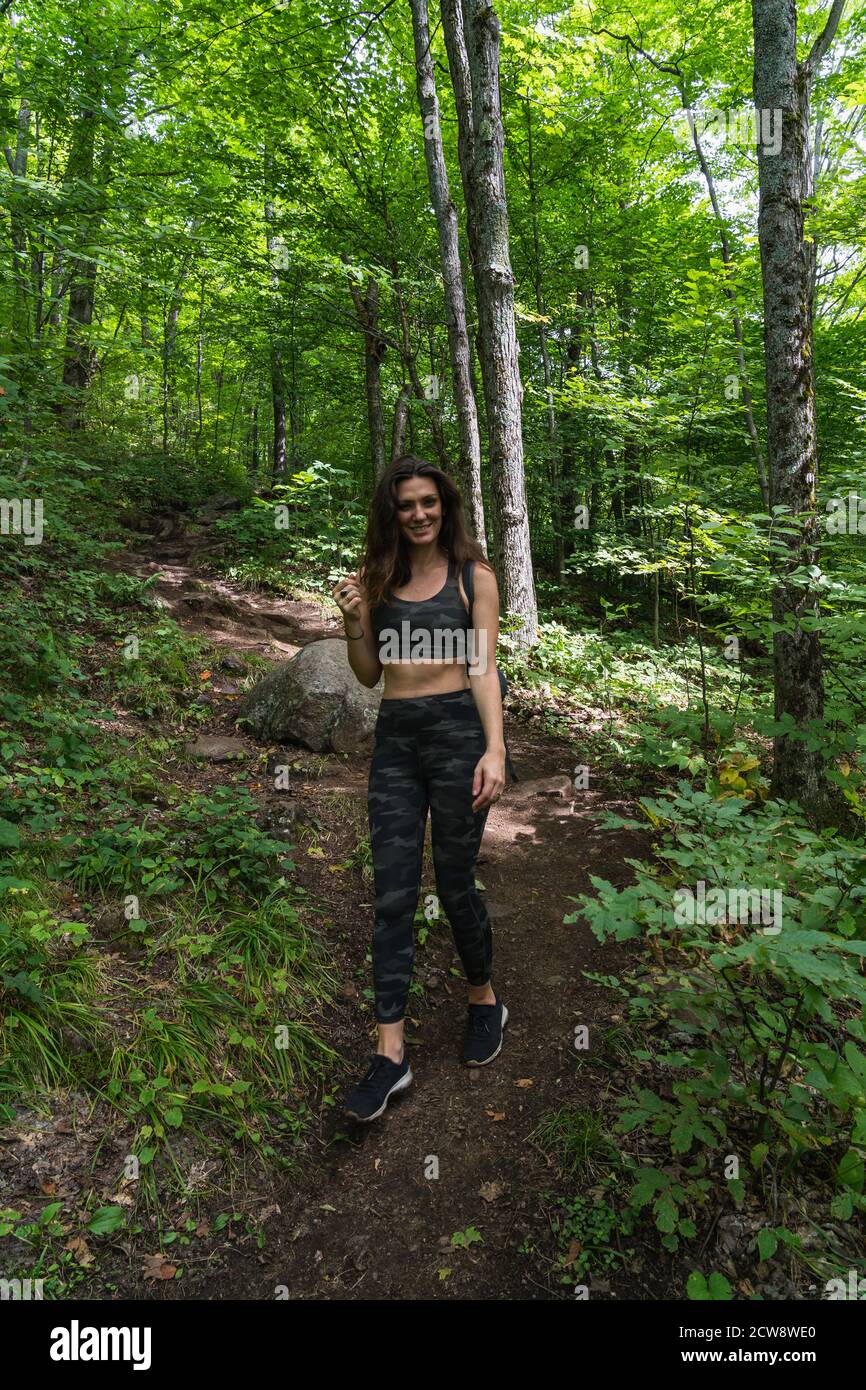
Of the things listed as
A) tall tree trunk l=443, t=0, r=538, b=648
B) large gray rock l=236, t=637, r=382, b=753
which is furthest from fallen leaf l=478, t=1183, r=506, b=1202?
tall tree trunk l=443, t=0, r=538, b=648

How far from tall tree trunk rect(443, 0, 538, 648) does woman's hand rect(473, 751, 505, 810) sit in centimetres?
510

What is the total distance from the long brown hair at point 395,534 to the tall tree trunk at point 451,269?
16.2ft

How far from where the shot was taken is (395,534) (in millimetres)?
2812

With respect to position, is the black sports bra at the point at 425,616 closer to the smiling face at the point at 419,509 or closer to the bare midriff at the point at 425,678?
the bare midriff at the point at 425,678

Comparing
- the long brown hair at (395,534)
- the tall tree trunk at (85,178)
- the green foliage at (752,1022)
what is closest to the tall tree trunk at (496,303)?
the tall tree trunk at (85,178)

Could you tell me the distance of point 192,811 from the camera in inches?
158

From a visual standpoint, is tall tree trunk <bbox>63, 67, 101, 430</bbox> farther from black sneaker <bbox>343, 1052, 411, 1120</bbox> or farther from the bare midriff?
black sneaker <bbox>343, 1052, 411, 1120</bbox>

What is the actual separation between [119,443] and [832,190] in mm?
13472

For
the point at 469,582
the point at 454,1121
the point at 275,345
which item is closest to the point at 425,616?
the point at 469,582

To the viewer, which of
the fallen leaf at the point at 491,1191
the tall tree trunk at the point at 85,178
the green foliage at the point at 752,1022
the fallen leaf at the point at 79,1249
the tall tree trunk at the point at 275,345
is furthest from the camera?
the tall tree trunk at the point at 275,345

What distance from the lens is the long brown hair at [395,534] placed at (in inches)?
109

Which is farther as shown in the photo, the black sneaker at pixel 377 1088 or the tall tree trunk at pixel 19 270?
the tall tree trunk at pixel 19 270
